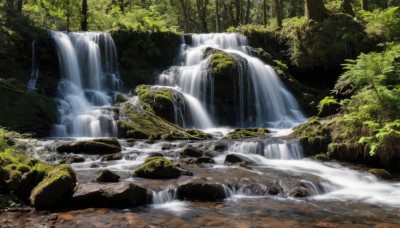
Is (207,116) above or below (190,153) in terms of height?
above

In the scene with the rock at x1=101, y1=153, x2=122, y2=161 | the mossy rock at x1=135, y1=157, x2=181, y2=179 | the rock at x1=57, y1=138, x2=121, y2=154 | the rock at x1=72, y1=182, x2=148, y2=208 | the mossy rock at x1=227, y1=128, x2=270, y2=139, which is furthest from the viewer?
the mossy rock at x1=227, y1=128, x2=270, y2=139

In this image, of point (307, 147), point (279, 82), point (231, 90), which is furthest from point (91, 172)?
point (279, 82)

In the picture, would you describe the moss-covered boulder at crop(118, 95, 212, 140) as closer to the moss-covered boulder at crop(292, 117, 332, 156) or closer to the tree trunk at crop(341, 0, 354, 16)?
the moss-covered boulder at crop(292, 117, 332, 156)

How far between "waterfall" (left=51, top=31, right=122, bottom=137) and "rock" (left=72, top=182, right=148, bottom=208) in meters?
9.12

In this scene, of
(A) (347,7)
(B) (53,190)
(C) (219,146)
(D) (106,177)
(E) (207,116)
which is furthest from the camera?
(A) (347,7)

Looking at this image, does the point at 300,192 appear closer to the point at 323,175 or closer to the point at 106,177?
the point at 323,175

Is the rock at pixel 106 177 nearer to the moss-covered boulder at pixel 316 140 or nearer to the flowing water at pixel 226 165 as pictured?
the flowing water at pixel 226 165

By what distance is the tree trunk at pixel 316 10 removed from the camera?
25094mm

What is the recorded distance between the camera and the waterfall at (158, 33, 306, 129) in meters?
21.6

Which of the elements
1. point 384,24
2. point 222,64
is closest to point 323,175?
point 222,64

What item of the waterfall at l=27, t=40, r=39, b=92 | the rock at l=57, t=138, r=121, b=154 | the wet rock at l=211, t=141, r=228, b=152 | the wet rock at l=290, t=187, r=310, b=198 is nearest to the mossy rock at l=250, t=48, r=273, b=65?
the wet rock at l=211, t=141, r=228, b=152

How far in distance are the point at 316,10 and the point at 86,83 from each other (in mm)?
15153

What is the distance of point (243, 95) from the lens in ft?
73.5

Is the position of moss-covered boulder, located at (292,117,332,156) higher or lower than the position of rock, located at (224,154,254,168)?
higher
